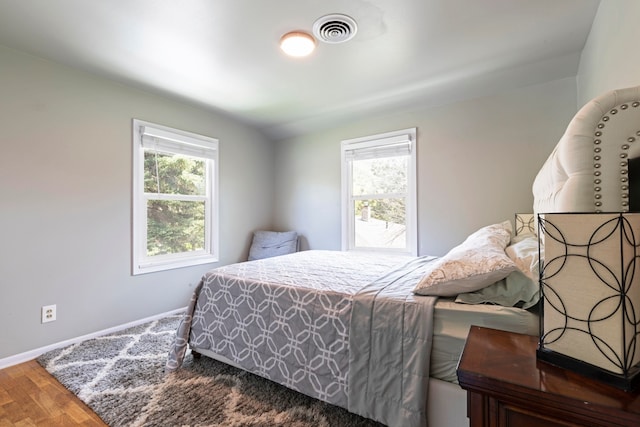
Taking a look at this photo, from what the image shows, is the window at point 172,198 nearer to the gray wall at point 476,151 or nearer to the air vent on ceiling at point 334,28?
the gray wall at point 476,151

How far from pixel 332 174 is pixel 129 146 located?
2.31 metres

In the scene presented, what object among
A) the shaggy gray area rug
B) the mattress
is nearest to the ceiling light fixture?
the mattress

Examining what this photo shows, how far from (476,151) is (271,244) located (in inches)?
106

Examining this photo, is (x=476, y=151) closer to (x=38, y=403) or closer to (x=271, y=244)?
(x=271, y=244)

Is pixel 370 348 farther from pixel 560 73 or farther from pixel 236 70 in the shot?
pixel 560 73

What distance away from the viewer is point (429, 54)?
2238 mm

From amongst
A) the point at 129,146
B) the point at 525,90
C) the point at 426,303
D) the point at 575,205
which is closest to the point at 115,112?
the point at 129,146

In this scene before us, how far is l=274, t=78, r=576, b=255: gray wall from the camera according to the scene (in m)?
2.64

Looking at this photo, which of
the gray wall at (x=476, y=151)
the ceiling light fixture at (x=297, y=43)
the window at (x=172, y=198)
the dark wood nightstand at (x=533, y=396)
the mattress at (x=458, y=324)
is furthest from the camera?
the window at (x=172, y=198)

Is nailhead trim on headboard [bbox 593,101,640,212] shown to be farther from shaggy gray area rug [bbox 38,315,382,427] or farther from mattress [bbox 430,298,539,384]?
shaggy gray area rug [bbox 38,315,382,427]

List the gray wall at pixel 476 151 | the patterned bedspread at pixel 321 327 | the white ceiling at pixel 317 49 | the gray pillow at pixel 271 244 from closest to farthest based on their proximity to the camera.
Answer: the patterned bedspread at pixel 321 327 → the white ceiling at pixel 317 49 → the gray wall at pixel 476 151 → the gray pillow at pixel 271 244

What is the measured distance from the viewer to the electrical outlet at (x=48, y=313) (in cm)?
233

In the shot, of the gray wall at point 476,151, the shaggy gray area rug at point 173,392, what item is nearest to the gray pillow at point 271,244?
the gray wall at point 476,151

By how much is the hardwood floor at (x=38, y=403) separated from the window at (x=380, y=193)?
2.81m
